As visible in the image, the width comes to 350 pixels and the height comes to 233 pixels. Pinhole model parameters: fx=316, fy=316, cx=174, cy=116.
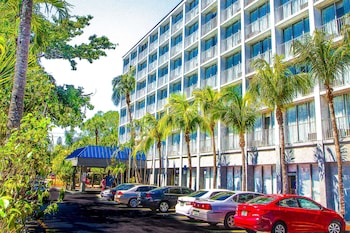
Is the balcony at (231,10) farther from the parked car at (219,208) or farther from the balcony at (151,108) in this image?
the parked car at (219,208)

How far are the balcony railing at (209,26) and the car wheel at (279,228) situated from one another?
23.5m

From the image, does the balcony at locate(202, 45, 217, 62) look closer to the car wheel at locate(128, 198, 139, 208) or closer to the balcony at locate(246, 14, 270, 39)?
the balcony at locate(246, 14, 270, 39)

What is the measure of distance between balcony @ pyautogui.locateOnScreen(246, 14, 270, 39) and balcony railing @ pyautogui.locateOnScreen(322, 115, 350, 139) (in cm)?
940

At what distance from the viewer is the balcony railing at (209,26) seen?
31.1 m

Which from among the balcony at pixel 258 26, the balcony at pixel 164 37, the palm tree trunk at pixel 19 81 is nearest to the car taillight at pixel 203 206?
the palm tree trunk at pixel 19 81

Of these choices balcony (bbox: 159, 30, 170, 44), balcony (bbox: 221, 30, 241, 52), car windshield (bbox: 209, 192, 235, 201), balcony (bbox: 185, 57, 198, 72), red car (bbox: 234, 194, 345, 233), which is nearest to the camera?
red car (bbox: 234, 194, 345, 233)

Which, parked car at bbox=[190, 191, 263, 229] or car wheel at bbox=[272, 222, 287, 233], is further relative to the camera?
parked car at bbox=[190, 191, 263, 229]

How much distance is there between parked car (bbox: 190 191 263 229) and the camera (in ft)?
42.9

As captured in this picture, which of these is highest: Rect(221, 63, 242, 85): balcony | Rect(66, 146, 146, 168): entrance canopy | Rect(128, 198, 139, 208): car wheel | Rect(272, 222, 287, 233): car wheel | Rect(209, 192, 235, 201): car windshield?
Rect(221, 63, 242, 85): balcony

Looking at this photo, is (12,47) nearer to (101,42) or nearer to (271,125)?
(101,42)

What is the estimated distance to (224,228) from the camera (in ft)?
44.8

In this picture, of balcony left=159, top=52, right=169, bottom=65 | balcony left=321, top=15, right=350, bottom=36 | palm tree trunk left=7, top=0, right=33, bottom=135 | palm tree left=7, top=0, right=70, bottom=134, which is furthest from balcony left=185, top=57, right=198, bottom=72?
palm tree trunk left=7, top=0, right=33, bottom=135

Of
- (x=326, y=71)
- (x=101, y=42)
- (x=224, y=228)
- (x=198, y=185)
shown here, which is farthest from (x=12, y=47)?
(x=198, y=185)

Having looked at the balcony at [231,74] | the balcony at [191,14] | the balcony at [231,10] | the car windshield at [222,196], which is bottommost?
the car windshield at [222,196]
